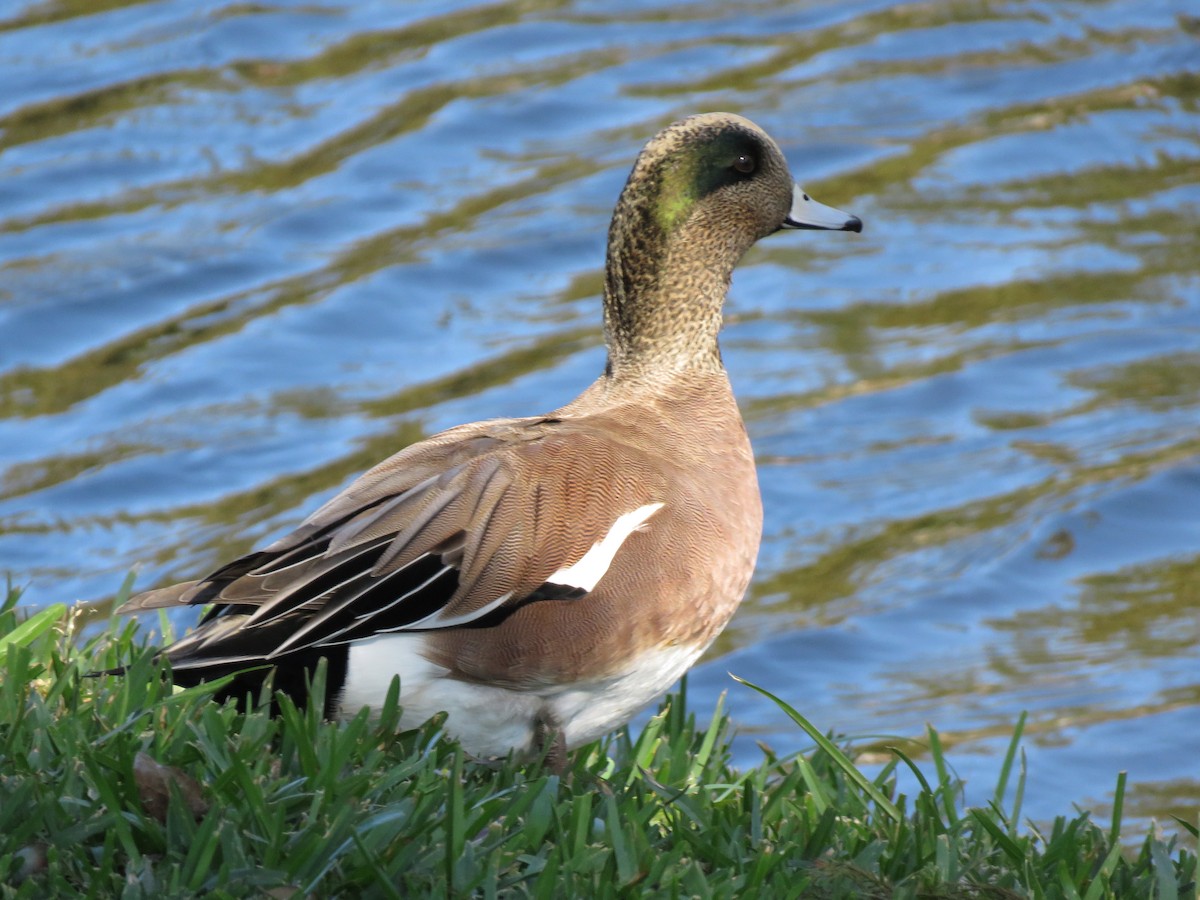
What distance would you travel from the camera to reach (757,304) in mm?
9070

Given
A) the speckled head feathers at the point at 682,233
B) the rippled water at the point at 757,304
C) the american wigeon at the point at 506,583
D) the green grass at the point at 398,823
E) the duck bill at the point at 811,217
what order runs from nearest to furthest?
the green grass at the point at 398,823 → the american wigeon at the point at 506,583 → the speckled head feathers at the point at 682,233 → the duck bill at the point at 811,217 → the rippled water at the point at 757,304

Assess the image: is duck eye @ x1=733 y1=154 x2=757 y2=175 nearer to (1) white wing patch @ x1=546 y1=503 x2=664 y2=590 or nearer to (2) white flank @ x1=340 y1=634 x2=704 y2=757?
(1) white wing patch @ x1=546 y1=503 x2=664 y2=590

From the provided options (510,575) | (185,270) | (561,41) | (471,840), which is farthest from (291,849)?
(561,41)

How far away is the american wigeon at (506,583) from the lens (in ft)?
11.8

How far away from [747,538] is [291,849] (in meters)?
1.50

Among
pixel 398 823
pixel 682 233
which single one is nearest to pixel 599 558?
pixel 398 823

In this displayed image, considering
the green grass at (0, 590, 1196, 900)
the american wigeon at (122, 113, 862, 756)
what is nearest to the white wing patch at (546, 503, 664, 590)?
the american wigeon at (122, 113, 862, 756)

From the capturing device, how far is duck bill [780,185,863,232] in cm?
470

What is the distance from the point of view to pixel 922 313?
895 cm

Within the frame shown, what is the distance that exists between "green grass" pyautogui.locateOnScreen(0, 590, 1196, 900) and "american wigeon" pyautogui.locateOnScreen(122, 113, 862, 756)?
12 centimetres

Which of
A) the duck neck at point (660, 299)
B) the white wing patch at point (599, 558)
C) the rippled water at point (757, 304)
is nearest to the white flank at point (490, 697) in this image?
the white wing patch at point (599, 558)

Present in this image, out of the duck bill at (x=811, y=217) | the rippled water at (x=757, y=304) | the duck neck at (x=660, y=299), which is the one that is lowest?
the rippled water at (x=757, y=304)

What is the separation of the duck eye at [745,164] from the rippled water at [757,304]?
2.44m

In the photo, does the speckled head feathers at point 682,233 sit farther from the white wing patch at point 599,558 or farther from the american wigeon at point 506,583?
the white wing patch at point 599,558
